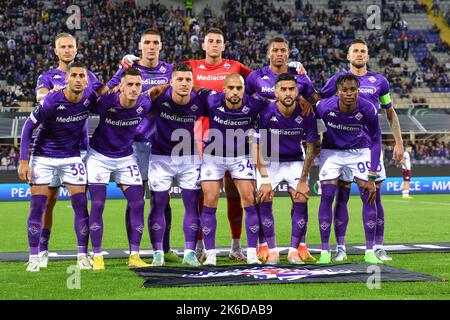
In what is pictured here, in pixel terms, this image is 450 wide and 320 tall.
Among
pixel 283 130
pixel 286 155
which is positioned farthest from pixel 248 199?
pixel 283 130

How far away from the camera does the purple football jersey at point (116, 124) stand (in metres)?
8.34

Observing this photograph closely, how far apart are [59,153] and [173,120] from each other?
1.29 m

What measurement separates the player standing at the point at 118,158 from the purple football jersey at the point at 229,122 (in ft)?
2.36

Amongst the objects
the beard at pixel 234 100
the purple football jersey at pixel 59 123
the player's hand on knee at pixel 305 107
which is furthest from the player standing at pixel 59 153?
the player's hand on knee at pixel 305 107

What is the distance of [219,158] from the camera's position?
8555 millimetres

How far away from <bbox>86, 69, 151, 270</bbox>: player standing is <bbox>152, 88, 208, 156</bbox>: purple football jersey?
0.18 metres

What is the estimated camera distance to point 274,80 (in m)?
9.06

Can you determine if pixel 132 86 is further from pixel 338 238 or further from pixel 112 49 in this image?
pixel 112 49

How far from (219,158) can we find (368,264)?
198cm

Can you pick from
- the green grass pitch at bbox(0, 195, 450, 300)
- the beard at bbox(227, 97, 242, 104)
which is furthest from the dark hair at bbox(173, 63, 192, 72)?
the green grass pitch at bbox(0, 195, 450, 300)

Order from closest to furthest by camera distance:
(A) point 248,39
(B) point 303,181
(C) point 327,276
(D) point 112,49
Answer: (C) point 327,276 → (B) point 303,181 → (D) point 112,49 → (A) point 248,39

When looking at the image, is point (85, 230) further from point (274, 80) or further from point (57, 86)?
point (274, 80)

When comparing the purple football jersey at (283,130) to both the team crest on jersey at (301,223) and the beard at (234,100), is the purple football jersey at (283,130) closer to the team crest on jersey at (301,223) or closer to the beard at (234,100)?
the beard at (234,100)
